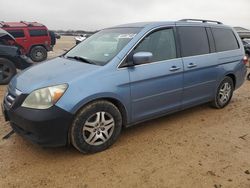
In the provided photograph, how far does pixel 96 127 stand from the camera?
348 cm

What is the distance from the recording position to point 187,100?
4.58 meters

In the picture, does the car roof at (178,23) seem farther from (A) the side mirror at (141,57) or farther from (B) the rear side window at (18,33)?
(B) the rear side window at (18,33)

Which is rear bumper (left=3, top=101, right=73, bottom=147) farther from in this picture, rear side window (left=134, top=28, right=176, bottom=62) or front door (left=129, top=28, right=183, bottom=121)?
rear side window (left=134, top=28, right=176, bottom=62)

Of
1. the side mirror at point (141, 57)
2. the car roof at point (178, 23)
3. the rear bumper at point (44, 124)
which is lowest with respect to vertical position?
the rear bumper at point (44, 124)

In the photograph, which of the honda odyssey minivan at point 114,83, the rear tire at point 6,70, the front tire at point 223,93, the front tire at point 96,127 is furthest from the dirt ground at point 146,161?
the rear tire at point 6,70

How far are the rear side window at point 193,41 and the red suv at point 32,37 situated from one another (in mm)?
11742

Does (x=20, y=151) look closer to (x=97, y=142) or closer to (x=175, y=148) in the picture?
(x=97, y=142)

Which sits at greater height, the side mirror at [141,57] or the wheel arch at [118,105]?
the side mirror at [141,57]

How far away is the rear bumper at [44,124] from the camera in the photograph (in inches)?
121

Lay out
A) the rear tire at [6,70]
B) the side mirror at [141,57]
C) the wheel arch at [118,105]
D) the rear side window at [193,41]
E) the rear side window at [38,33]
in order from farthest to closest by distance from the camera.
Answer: the rear side window at [38,33] < the rear tire at [6,70] < the rear side window at [193,41] < the side mirror at [141,57] < the wheel arch at [118,105]

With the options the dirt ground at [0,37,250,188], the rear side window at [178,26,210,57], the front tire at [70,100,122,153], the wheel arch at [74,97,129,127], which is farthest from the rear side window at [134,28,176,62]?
the dirt ground at [0,37,250,188]

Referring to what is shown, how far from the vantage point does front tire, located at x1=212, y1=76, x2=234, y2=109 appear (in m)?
5.32

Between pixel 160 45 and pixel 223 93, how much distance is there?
205 cm

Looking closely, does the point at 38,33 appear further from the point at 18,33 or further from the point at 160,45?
the point at 160,45
